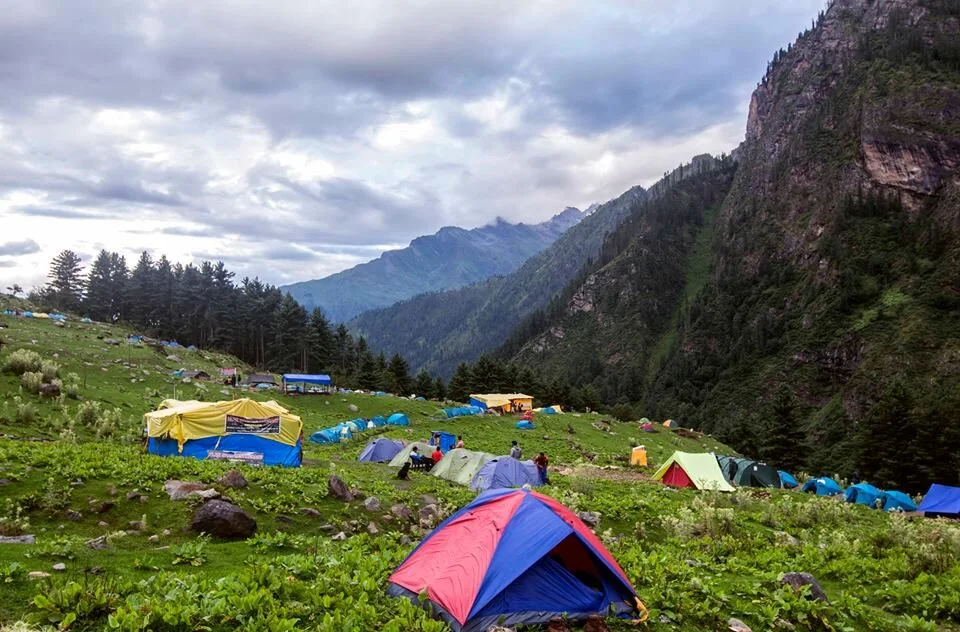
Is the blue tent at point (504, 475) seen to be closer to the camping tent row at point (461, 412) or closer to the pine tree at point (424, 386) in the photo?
the camping tent row at point (461, 412)

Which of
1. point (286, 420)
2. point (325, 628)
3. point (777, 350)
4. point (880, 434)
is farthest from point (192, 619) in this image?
point (777, 350)

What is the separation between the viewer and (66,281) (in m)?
97.1

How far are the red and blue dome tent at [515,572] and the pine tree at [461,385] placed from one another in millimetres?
74500

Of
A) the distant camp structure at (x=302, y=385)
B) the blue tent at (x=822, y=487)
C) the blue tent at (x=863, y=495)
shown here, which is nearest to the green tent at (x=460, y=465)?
the blue tent at (x=863, y=495)

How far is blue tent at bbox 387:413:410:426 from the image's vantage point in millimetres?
47334

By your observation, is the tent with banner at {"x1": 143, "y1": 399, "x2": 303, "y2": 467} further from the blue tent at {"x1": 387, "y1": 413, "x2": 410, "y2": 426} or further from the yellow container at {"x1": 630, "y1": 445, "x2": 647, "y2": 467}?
the yellow container at {"x1": 630, "y1": 445, "x2": 647, "y2": 467}

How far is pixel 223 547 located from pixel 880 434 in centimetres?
6321

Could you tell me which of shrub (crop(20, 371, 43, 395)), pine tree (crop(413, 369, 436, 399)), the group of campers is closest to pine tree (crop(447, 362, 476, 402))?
pine tree (crop(413, 369, 436, 399))

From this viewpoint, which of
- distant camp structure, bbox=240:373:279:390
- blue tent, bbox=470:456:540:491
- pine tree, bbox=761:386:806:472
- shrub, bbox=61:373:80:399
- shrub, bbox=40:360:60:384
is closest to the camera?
blue tent, bbox=470:456:540:491

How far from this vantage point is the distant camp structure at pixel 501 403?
69131 mm

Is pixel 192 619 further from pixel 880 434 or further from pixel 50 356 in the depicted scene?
pixel 880 434

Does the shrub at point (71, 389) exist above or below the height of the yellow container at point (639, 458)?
above

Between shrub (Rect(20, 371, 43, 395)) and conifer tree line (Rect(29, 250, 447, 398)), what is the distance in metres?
60.7

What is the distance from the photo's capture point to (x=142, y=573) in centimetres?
903
